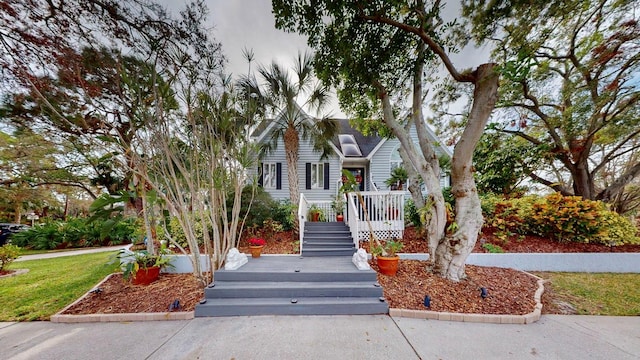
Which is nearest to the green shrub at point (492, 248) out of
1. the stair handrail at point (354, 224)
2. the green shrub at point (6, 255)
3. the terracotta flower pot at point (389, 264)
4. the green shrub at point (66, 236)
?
the terracotta flower pot at point (389, 264)

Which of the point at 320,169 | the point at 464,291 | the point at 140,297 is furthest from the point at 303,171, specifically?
the point at 464,291

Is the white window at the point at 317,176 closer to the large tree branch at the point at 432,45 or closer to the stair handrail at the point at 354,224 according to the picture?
the stair handrail at the point at 354,224

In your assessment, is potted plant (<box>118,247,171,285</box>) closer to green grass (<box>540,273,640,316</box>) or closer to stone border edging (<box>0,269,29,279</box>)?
stone border edging (<box>0,269,29,279</box>)

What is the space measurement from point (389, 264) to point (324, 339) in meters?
2.18

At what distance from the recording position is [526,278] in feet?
15.2

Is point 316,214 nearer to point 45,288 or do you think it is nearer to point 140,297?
point 140,297

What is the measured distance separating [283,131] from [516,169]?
9.85 meters

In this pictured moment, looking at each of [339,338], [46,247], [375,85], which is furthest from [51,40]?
[46,247]

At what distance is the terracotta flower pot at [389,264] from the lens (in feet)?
14.3

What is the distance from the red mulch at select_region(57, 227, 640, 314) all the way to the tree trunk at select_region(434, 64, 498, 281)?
1.34ft

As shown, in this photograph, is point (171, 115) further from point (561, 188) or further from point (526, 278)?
point (561, 188)

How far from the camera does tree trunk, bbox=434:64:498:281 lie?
158 inches

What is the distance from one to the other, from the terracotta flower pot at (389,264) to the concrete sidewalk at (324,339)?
1192mm

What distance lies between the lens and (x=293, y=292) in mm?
3652
